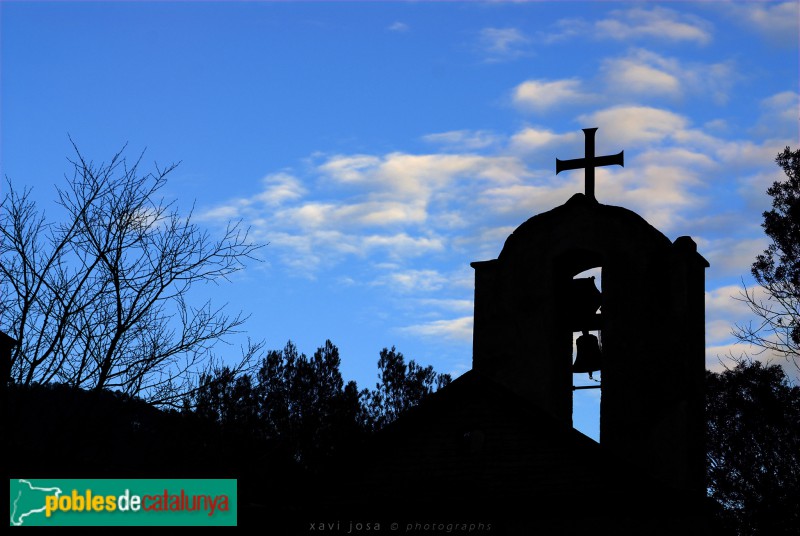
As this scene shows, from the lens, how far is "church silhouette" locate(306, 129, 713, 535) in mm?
15344

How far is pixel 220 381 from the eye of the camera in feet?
51.9

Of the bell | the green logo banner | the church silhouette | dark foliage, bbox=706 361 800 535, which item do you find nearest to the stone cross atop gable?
the church silhouette

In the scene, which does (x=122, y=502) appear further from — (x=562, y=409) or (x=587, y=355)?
(x=587, y=355)

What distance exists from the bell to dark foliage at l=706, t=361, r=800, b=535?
1473 cm

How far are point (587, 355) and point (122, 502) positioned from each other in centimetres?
715

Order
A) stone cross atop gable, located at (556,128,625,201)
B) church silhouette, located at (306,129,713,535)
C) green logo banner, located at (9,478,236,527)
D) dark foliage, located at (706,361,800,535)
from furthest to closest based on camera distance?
dark foliage, located at (706,361,800,535)
stone cross atop gable, located at (556,128,625,201)
church silhouette, located at (306,129,713,535)
green logo banner, located at (9,478,236,527)

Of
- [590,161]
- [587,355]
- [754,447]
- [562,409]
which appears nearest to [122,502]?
[562,409]

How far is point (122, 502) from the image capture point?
52.4 feet

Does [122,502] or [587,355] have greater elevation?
[587,355]

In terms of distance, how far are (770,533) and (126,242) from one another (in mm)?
20206

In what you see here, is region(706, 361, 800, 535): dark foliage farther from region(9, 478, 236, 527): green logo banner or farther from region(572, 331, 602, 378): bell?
region(9, 478, 236, 527): green logo banner

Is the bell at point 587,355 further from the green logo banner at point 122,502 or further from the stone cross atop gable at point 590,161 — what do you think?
the green logo banner at point 122,502

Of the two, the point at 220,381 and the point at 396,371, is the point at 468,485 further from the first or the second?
the point at 396,371

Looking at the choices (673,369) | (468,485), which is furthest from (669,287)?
(468,485)
